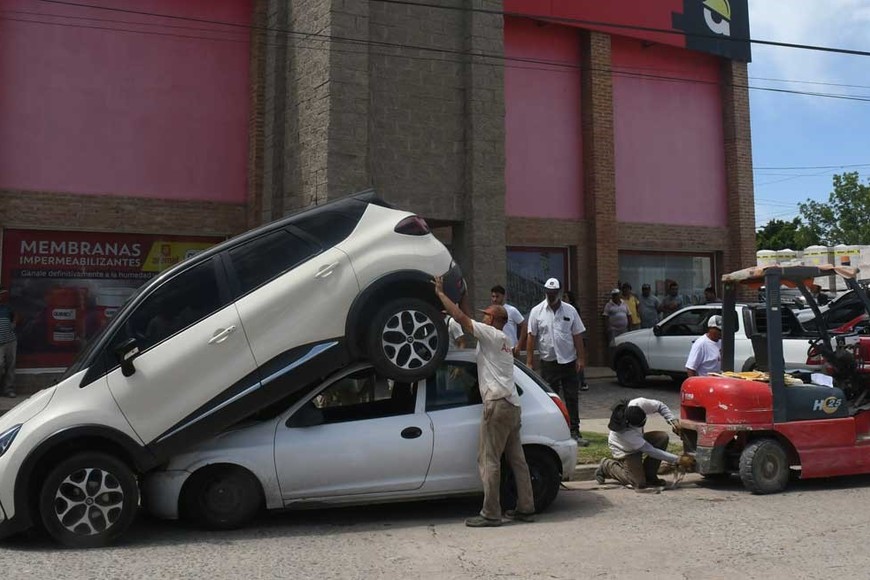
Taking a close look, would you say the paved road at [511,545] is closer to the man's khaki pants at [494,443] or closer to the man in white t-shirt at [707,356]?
the man's khaki pants at [494,443]

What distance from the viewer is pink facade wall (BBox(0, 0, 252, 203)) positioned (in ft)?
42.6

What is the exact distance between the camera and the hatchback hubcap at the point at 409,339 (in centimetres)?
629

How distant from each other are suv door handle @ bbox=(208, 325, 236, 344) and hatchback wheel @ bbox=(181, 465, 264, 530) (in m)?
0.98

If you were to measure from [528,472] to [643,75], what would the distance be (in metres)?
13.9

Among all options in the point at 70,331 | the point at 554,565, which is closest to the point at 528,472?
the point at 554,565

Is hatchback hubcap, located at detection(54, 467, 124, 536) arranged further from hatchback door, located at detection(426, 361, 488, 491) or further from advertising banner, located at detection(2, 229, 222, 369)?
advertising banner, located at detection(2, 229, 222, 369)

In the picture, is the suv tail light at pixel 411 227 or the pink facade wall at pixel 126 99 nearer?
the suv tail light at pixel 411 227

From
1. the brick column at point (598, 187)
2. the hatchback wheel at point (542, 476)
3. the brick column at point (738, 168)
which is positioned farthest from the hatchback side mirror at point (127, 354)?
the brick column at point (738, 168)

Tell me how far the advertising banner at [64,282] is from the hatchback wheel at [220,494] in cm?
745

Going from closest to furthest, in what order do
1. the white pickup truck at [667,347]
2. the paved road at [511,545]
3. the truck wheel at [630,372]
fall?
the paved road at [511,545]
the white pickup truck at [667,347]
the truck wheel at [630,372]

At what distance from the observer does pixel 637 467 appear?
771 centimetres

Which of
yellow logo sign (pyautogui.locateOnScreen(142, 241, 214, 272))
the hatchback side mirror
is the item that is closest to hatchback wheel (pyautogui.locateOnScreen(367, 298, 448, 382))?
the hatchback side mirror

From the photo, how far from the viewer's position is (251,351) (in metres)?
6.15

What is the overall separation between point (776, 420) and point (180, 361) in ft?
17.4
